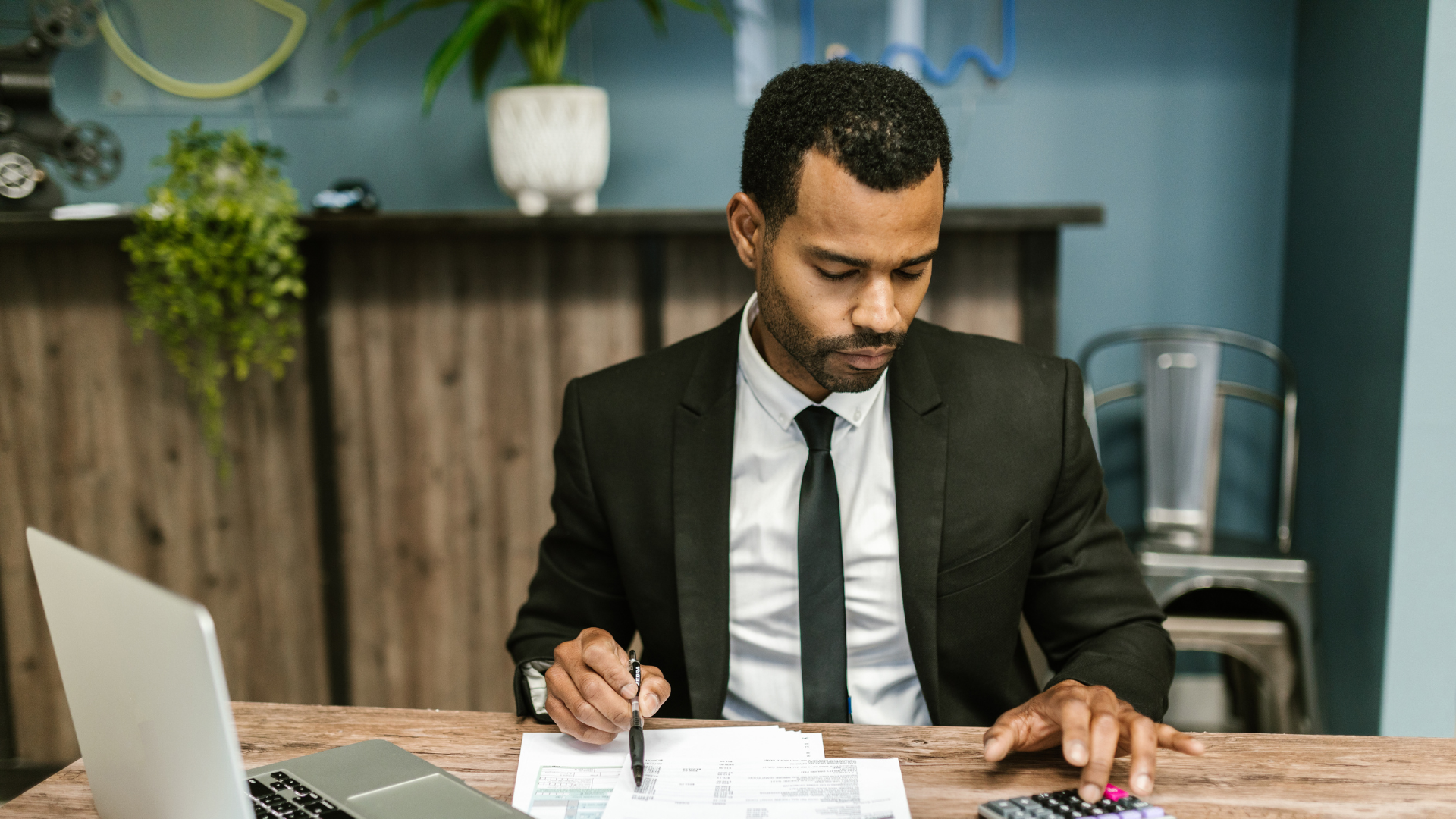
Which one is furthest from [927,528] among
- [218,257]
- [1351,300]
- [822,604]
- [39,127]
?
[39,127]

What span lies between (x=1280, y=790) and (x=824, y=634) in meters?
0.51

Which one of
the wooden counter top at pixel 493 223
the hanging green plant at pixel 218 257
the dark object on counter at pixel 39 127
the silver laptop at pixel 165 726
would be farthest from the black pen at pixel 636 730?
the dark object on counter at pixel 39 127

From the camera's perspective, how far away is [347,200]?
230 centimetres

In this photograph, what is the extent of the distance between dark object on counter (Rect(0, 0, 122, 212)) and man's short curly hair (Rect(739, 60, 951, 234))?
1.91 meters

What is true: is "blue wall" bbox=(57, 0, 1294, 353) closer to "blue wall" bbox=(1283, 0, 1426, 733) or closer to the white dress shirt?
"blue wall" bbox=(1283, 0, 1426, 733)

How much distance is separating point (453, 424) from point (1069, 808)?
6.24ft

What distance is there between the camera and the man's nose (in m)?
1.07

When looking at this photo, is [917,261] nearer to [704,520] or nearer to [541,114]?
[704,520]

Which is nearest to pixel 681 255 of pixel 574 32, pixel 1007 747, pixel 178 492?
pixel 574 32

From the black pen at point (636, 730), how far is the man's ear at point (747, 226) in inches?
21.0

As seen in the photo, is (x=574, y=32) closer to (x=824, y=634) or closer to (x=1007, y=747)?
(x=824, y=634)

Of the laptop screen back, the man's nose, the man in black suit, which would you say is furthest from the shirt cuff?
the man's nose

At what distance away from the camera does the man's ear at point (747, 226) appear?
1.21 meters

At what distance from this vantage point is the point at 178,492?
2.44 m
